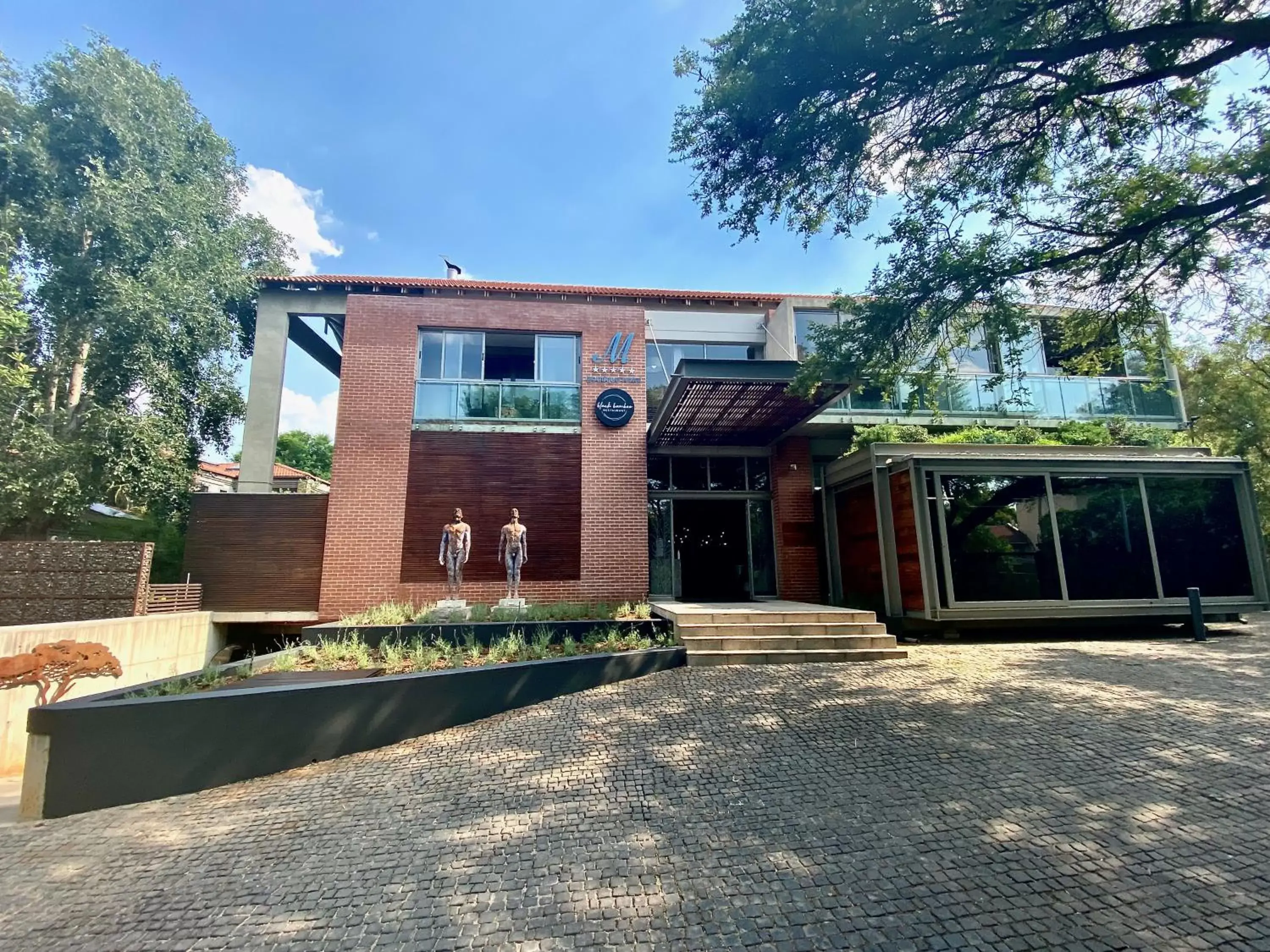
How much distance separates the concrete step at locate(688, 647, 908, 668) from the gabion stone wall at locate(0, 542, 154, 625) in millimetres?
8926

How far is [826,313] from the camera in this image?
13289 mm

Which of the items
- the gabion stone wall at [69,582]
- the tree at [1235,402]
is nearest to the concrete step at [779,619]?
the gabion stone wall at [69,582]

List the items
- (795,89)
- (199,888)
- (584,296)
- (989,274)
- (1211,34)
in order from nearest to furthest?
(199,888) < (1211,34) < (795,89) < (989,274) < (584,296)

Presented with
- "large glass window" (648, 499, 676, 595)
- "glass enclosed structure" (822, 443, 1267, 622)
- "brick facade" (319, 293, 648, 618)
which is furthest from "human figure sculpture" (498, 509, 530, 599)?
"glass enclosed structure" (822, 443, 1267, 622)

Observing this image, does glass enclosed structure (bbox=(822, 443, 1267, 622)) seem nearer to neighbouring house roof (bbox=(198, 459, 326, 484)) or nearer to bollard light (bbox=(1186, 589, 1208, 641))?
bollard light (bbox=(1186, 589, 1208, 641))

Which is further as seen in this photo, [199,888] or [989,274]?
[989,274]

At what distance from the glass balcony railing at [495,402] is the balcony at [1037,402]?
5.53m

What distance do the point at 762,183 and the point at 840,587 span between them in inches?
296

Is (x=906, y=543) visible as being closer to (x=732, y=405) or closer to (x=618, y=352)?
(x=732, y=405)

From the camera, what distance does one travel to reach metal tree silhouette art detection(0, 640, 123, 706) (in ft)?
22.5

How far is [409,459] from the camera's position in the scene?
35.6 ft

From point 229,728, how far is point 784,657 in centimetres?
558

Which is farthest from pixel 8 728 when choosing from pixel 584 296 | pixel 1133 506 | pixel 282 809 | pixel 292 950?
pixel 1133 506

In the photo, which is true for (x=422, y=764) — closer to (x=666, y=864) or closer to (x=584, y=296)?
(x=666, y=864)
